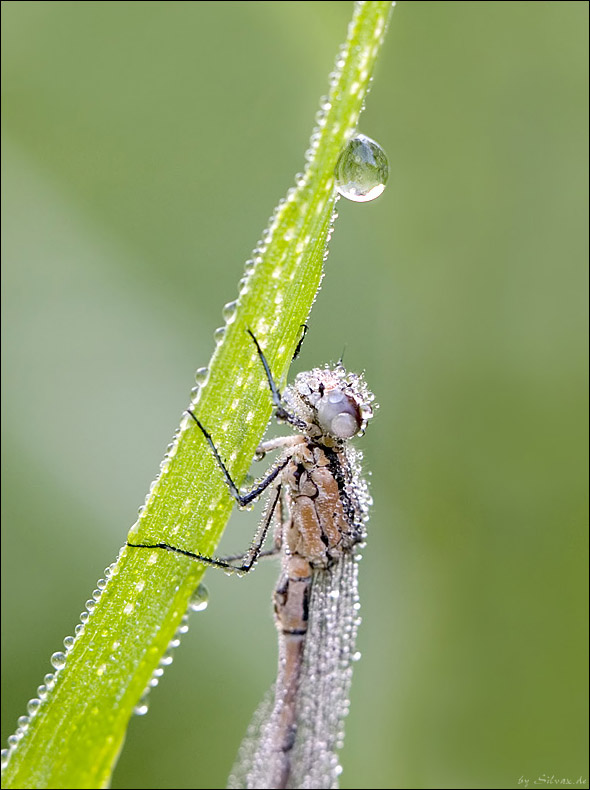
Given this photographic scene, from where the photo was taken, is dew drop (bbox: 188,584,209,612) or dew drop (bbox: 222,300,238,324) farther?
dew drop (bbox: 188,584,209,612)

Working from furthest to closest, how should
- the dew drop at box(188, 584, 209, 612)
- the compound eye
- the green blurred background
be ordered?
the green blurred background, the compound eye, the dew drop at box(188, 584, 209, 612)

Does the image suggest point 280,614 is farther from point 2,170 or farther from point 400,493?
point 2,170

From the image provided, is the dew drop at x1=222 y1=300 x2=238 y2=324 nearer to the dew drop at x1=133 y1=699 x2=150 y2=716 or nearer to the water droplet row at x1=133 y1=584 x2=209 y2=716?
the water droplet row at x1=133 y1=584 x2=209 y2=716

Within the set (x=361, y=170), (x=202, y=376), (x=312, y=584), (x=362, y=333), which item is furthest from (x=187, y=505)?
(x=362, y=333)

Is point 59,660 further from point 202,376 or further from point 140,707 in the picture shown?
point 202,376

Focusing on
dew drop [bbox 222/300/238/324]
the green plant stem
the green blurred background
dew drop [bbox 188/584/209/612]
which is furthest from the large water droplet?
the green blurred background

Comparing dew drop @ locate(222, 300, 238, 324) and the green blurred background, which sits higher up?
the green blurred background

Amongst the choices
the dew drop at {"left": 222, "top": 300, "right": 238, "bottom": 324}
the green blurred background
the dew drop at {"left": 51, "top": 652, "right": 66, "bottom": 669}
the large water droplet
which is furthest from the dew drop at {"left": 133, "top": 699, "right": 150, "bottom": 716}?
the green blurred background

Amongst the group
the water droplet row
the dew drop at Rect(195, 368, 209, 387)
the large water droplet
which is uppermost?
the large water droplet

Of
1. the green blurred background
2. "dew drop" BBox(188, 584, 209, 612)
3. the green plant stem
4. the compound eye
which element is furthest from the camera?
the green blurred background
